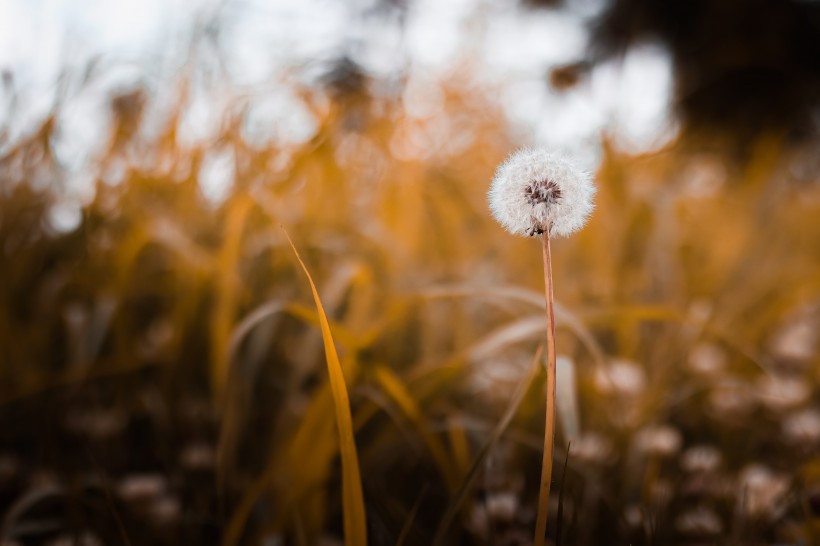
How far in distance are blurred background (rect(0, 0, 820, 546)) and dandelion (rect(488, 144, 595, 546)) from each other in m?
0.09

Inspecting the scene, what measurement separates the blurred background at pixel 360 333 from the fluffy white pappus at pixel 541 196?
0.45ft

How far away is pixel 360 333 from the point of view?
113cm

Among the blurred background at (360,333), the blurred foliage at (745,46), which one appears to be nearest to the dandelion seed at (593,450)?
the blurred background at (360,333)

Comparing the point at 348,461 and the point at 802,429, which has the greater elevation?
the point at 802,429

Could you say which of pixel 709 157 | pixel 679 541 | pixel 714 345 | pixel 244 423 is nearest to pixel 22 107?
pixel 244 423

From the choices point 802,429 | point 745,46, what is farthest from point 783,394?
point 745,46

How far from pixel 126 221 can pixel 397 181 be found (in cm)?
72

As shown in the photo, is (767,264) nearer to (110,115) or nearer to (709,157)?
Answer: (110,115)

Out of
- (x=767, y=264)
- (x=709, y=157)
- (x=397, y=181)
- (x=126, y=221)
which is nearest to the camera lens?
(x=126, y=221)

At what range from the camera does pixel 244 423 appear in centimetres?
98

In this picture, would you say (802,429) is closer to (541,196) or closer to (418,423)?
(418,423)

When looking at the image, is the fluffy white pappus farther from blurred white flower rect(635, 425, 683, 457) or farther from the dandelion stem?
blurred white flower rect(635, 425, 683, 457)

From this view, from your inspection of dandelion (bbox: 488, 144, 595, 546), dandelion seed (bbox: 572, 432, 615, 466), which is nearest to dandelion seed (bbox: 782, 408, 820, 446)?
dandelion seed (bbox: 572, 432, 615, 466)

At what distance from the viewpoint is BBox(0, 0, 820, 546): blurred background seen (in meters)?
0.79
